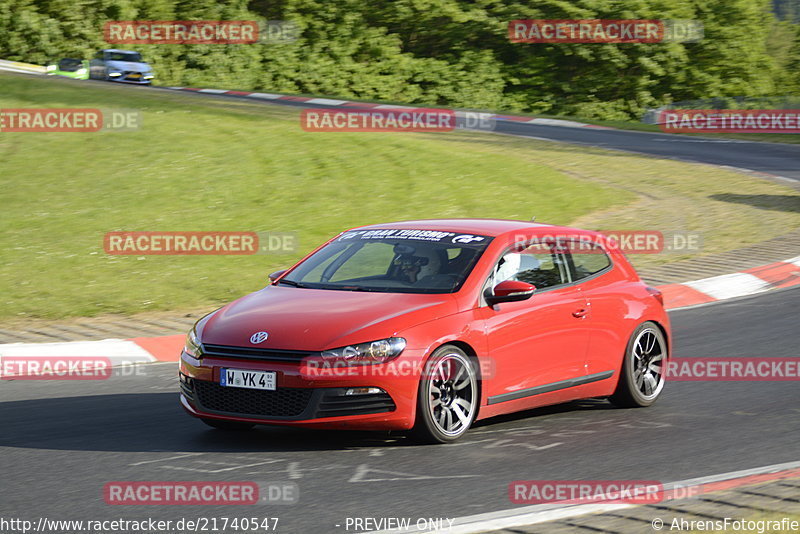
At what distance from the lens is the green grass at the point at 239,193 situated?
1465 cm

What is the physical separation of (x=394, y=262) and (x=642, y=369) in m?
2.25

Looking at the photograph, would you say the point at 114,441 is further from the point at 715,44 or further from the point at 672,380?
the point at 715,44

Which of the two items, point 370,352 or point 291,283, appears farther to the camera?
point 291,283

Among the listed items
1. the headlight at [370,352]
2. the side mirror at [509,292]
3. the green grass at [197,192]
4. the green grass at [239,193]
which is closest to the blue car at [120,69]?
the green grass at [239,193]

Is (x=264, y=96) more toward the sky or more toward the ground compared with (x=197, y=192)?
more toward the ground

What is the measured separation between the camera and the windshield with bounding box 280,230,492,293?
807 centimetres

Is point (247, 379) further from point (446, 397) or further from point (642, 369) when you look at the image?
point (642, 369)

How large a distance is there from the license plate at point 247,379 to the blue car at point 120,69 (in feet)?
128

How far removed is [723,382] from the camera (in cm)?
991

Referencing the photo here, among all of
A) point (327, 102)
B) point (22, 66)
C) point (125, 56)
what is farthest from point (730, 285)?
point (22, 66)

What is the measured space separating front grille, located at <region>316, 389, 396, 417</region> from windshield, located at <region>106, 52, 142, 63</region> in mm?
40815

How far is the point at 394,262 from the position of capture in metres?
8.30

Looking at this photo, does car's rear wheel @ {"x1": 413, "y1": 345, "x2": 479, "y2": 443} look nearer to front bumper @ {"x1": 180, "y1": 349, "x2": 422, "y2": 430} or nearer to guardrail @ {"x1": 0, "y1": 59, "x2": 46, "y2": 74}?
front bumper @ {"x1": 180, "y1": 349, "x2": 422, "y2": 430}

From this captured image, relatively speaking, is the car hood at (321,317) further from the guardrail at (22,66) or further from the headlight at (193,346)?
the guardrail at (22,66)
